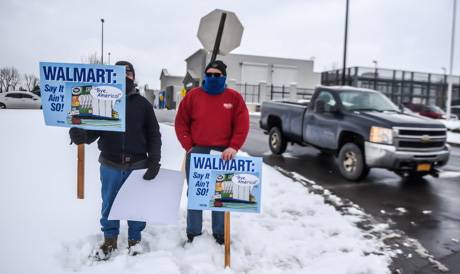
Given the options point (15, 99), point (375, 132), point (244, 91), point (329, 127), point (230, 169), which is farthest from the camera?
point (244, 91)

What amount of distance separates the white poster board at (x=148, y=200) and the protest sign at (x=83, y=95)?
55 cm

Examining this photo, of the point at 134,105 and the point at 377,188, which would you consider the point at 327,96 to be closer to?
the point at 377,188

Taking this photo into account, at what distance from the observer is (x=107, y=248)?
3379 mm

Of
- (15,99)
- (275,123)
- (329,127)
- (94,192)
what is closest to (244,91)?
(15,99)

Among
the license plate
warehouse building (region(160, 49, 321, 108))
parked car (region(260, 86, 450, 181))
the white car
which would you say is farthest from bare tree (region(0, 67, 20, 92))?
warehouse building (region(160, 49, 321, 108))

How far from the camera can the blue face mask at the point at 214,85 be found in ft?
11.3

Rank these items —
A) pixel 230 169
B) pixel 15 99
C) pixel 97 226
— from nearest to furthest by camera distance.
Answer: pixel 230 169
pixel 97 226
pixel 15 99

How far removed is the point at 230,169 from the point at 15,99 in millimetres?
25542

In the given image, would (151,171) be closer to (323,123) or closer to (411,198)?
(411,198)

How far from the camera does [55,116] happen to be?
10.7 feet

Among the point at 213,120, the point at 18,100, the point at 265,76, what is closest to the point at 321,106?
the point at 213,120

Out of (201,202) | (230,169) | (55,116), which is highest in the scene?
(55,116)

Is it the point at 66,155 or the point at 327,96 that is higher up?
the point at 327,96

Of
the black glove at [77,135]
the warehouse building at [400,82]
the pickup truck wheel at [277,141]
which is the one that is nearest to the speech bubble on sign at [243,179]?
the black glove at [77,135]
